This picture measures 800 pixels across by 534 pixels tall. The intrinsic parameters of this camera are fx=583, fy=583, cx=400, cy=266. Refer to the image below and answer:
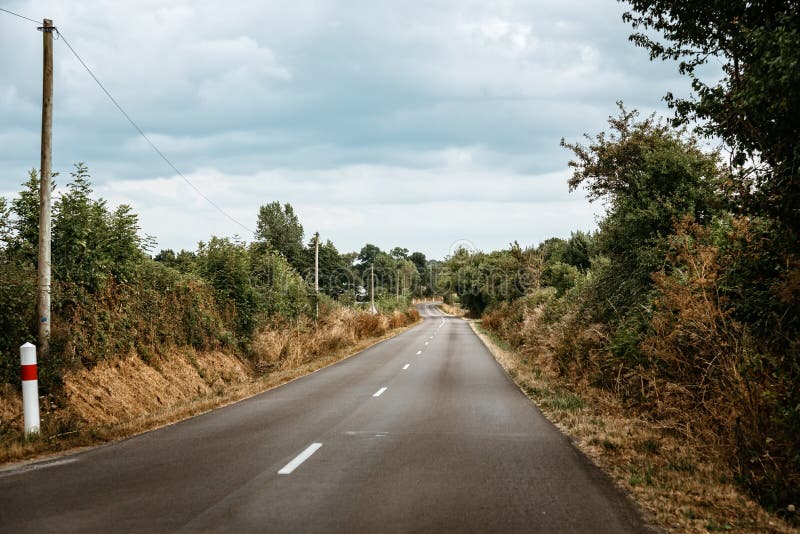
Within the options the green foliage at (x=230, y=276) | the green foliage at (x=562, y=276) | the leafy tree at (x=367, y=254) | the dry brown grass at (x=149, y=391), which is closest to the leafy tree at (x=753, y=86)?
the dry brown grass at (x=149, y=391)

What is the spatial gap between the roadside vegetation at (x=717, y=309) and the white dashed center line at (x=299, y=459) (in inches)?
143

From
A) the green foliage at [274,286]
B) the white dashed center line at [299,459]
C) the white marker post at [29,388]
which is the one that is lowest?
the white dashed center line at [299,459]

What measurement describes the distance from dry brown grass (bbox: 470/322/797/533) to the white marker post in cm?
759

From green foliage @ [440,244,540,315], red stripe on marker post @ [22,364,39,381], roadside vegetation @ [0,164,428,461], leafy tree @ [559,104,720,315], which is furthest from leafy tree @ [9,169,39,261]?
green foliage @ [440,244,540,315]

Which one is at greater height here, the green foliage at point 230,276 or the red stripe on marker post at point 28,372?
the green foliage at point 230,276

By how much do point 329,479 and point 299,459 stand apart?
1.01m

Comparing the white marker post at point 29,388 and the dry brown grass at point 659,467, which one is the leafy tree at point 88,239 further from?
the dry brown grass at point 659,467

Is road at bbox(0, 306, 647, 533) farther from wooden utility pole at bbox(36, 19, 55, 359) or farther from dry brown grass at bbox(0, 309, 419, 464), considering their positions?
wooden utility pole at bbox(36, 19, 55, 359)

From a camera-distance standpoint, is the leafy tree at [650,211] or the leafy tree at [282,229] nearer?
the leafy tree at [650,211]

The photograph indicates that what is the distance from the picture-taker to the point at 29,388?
26.9ft

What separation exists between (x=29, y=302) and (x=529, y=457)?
8.47 m

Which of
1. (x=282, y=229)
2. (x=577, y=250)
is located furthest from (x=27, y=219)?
(x=282, y=229)

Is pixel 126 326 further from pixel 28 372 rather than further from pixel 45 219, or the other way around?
pixel 28 372

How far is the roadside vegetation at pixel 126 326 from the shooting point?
9.51 m
